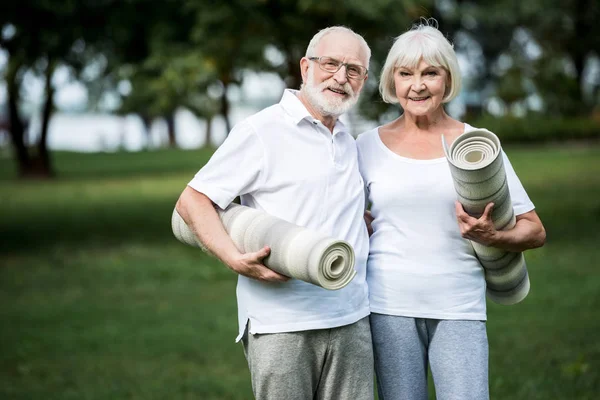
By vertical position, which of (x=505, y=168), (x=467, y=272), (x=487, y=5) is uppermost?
(x=487, y=5)

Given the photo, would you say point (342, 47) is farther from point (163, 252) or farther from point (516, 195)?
point (163, 252)

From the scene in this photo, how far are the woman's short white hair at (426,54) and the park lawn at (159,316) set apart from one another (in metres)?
3.09

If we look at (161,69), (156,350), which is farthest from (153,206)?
A: (156,350)

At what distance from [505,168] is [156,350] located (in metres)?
4.92

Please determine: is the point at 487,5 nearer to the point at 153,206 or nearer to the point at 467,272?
the point at 153,206

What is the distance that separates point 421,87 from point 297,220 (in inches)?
31.4

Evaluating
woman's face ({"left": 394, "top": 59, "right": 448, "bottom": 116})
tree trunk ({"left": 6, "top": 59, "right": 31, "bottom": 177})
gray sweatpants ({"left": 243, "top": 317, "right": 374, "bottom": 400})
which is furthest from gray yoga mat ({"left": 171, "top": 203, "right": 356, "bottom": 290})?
tree trunk ({"left": 6, "top": 59, "right": 31, "bottom": 177})

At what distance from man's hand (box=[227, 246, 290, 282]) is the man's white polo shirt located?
0.51 feet

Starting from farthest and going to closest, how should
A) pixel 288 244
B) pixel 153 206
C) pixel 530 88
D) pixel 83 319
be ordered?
pixel 530 88 → pixel 153 206 → pixel 83 319 → pixel 288 244

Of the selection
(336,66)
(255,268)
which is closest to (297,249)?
(255,268)

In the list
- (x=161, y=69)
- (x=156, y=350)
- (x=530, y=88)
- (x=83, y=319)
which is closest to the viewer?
(x=156, y=350)

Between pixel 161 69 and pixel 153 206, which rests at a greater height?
pixel 161 69

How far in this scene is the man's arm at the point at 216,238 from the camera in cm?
349

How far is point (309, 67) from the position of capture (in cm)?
390
